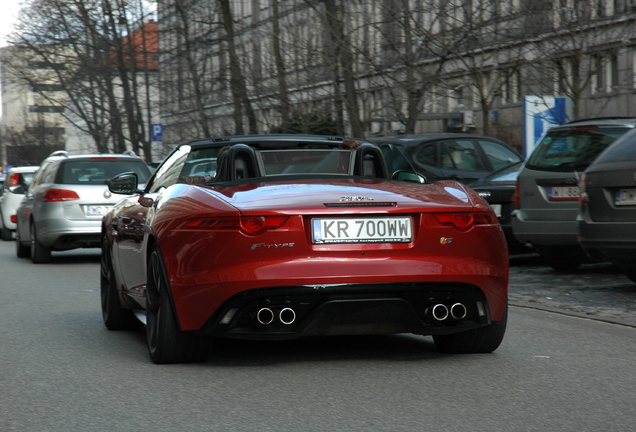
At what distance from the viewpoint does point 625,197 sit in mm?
10031

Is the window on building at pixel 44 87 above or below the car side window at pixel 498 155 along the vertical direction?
above

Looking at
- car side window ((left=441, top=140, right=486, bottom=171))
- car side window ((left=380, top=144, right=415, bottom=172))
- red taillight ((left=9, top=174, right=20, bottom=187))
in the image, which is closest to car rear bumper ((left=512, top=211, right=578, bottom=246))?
car side window ((left=441, top=140, right=486, bottom=171))

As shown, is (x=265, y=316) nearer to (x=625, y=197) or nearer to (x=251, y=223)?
(x=251, y=223)

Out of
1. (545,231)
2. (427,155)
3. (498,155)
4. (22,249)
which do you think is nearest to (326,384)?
(545,231)

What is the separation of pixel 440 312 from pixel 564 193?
6319 mm

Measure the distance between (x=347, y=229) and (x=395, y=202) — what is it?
0.31 metres

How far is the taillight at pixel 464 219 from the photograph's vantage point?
611 centimetres

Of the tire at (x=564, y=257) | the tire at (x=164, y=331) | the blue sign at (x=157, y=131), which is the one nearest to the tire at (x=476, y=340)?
the tire at (x=164, y=331)

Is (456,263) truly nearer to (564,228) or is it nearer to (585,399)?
(585,399)

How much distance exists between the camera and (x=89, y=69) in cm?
4750

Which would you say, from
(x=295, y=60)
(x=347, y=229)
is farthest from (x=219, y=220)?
(x=295, y=60)

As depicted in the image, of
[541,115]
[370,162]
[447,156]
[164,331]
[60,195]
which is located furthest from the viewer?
[541,115]

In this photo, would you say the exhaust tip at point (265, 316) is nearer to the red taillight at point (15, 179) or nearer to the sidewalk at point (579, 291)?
the sidewalk at point (579, 291)

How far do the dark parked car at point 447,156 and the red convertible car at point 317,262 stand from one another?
297 inches
